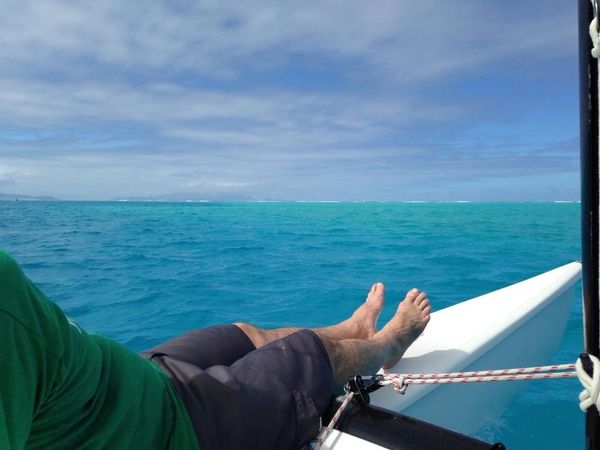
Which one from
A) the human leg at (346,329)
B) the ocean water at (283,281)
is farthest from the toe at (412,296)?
the ocean water at (283,281)

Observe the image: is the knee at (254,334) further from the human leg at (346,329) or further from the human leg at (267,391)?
the human leg at (267,391)

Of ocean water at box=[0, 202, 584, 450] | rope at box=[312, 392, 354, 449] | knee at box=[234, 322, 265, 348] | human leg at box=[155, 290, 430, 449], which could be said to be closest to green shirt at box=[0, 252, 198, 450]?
human leg at box=[155, 290, 430, 449]

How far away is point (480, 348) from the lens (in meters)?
2.07

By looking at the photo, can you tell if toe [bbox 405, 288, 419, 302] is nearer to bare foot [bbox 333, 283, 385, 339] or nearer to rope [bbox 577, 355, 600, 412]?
bare foot [bbox 333, 283, 385, 339]

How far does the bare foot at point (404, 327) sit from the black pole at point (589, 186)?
1.10m

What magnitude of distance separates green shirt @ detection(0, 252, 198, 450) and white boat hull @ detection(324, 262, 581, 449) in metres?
0.59

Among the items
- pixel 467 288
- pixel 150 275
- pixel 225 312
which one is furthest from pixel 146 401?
pixel 150 275

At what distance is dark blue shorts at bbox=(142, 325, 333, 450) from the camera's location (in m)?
1.00

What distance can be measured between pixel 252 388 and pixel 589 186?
0.88 metres

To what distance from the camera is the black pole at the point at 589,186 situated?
2.25ft

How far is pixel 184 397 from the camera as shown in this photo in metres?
0.98

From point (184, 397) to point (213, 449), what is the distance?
0.14m

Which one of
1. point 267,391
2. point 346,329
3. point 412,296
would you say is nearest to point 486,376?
point 267,391

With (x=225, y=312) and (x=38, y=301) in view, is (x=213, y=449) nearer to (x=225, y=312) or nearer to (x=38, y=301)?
(x=38, y=301)
